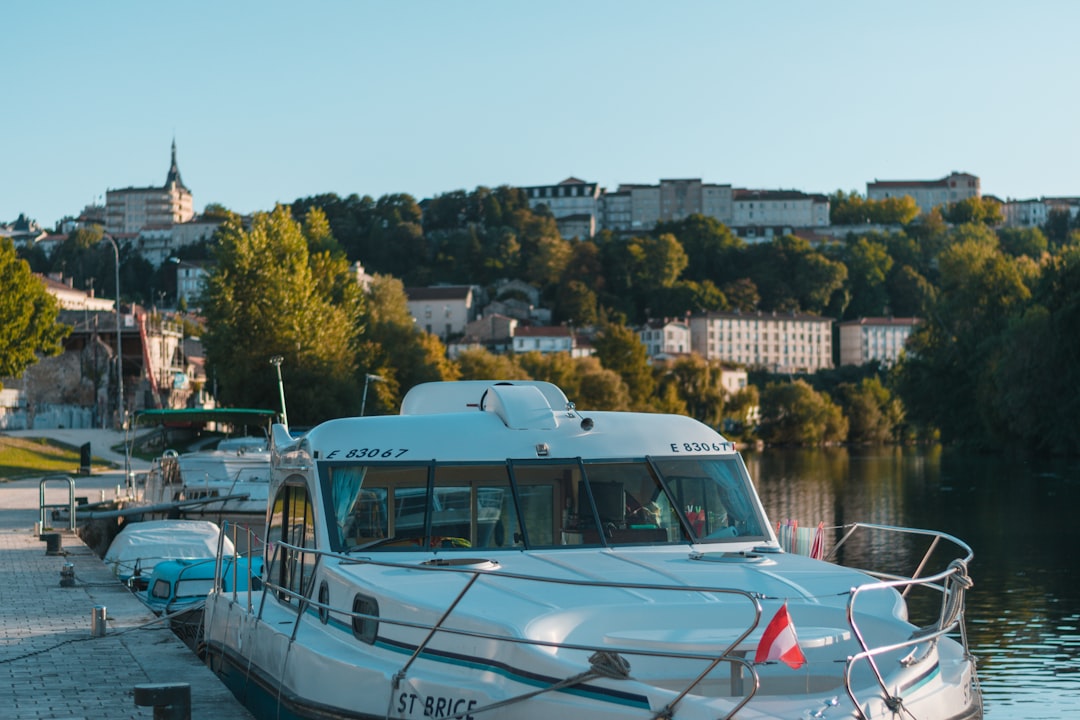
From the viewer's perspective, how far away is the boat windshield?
10109mm

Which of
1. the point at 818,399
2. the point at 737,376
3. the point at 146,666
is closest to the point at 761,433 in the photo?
the point at 818,399

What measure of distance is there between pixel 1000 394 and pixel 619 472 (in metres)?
63.7

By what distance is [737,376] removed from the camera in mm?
183375

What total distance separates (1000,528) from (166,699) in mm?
33898

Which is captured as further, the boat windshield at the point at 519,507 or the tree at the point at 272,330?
the tree at the point at 272,330

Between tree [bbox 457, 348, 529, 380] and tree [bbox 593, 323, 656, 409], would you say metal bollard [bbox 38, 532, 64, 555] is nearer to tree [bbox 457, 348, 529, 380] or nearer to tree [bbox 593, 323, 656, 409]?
tree [bbox 457, 348, 529, 380]

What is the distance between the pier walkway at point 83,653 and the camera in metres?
11.1

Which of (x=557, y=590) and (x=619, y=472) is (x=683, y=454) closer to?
(x=619, y=472)

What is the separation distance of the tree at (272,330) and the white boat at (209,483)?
885 inches

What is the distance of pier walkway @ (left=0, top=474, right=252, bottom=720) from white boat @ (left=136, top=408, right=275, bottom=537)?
994cm

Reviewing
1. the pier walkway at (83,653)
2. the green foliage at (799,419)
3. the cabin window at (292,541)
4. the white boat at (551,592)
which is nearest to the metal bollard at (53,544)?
the pier walkway at (83,653)

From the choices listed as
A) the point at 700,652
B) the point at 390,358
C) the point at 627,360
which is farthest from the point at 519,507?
the point at 627,360

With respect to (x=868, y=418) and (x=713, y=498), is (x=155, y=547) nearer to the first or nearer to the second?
(x=713, y=498)

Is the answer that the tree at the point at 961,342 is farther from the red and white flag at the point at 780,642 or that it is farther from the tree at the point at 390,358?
the red and white flag at the point at 780,642
